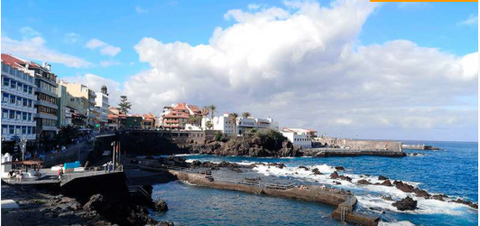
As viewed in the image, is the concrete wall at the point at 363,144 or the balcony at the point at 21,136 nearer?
the balcony at the point at 21,136

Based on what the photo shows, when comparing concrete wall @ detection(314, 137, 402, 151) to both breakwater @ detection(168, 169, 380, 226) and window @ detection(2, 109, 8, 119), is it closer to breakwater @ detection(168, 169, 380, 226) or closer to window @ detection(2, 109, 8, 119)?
breakwater @ detection(168, 169, 380, 226)

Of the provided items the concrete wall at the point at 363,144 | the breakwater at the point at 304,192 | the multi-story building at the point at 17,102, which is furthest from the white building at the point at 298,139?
the multi-story building at the point at 17,102

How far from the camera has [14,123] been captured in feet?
149

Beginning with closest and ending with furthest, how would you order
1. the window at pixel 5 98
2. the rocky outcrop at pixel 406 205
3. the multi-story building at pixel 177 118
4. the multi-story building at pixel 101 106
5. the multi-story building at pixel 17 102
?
the rocky outcrop at pixel 406 205 → the window at pixel 5 98 → the multi-story building at pixel 17 102 → the multi-story building at pixel 101 106 → the multi-story building at pixel 177 118

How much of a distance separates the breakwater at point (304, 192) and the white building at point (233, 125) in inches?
3135

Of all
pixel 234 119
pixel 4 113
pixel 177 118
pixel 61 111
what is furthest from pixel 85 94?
pixel 4 113

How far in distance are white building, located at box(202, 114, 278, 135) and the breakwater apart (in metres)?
79.6

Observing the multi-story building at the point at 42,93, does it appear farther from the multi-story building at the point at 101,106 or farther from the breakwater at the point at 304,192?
the multi-story building at the point at 101,106

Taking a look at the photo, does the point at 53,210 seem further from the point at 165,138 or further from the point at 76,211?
the point at 165,138

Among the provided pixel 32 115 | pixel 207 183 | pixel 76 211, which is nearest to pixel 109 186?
pixel 76 211

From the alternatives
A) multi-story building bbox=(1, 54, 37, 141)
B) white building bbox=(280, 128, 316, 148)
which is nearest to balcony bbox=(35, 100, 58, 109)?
multi-story building bbox=(1, 54, 37, 141)

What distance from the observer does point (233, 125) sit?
13388cm

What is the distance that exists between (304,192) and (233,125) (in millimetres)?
96456

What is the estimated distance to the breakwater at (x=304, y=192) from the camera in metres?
28.8
